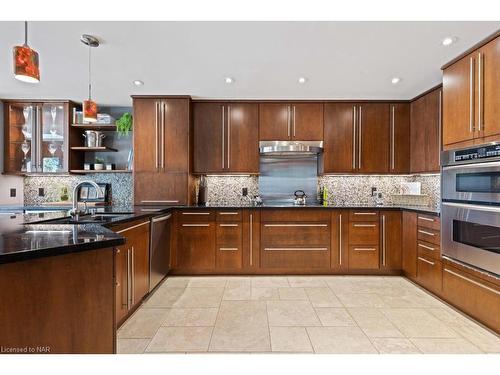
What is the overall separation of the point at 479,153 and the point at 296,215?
1.98 m

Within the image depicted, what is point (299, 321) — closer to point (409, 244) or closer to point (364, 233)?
point (364, 233)

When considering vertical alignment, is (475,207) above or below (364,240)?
above

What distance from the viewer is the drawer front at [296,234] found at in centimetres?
358

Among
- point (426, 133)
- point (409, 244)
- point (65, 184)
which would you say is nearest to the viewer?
point (409, 244)

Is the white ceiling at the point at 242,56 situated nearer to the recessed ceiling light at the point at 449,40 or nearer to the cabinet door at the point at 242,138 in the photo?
the recessed ceiling light at the point at 449,40

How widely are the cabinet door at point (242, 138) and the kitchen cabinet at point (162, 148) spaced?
605 mm

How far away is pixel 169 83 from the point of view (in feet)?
10.8

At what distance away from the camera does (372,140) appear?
12.9ft

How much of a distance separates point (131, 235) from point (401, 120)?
12.7 feet

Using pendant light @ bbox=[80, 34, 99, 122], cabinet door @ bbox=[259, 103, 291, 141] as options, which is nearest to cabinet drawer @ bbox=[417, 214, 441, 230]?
cabinet door @ bbox=[259, 103, 291, 141]

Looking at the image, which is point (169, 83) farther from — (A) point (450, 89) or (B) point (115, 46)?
(A) point (450, 89)

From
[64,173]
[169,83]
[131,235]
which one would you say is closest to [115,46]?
[169,83]

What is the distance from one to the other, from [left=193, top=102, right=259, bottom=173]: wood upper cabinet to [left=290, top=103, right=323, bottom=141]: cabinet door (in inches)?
22.0

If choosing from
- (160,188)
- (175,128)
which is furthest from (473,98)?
(160,188)
